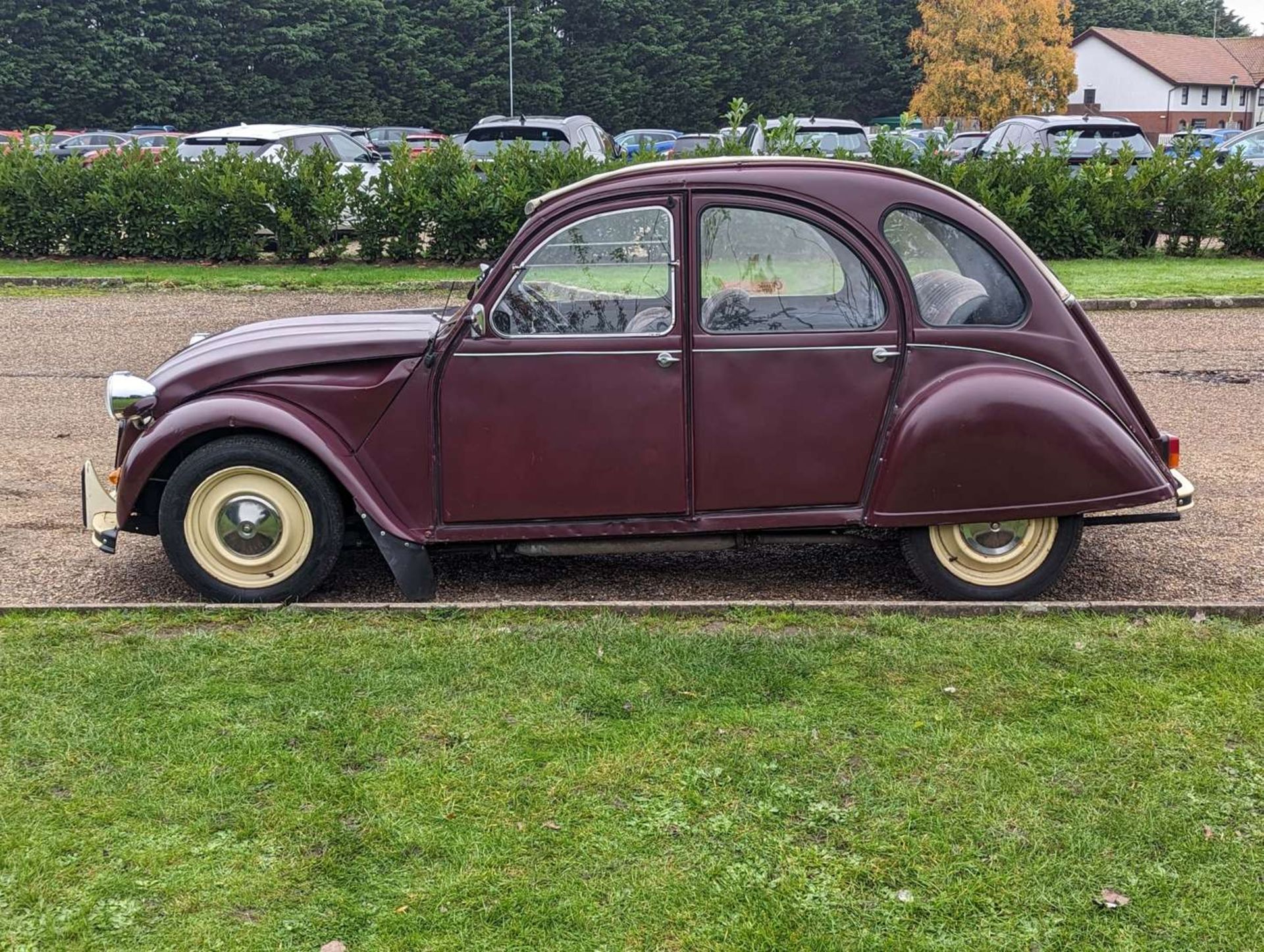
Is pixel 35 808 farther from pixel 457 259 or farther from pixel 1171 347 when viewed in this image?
pixel 457 259

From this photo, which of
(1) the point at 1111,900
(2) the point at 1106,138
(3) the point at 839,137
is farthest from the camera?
(3) the point at 839,137

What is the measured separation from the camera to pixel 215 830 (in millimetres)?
3691

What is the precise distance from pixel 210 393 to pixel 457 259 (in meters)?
11.6

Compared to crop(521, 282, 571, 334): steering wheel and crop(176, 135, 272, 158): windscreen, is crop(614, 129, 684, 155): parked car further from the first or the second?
crop(521, 282, 571, 334): steering wheel

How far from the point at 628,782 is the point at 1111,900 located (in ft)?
4.66

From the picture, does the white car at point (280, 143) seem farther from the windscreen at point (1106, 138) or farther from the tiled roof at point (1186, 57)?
the tiled roof at point (1186, 57)

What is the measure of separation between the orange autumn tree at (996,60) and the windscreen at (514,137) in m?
38.8

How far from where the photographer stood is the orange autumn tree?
53281mm

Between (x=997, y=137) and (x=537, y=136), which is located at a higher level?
(x=997, y=137)

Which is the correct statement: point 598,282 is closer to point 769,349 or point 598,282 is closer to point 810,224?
point 769,349

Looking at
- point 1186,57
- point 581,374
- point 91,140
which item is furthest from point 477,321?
point 1186,57

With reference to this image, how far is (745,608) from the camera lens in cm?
536

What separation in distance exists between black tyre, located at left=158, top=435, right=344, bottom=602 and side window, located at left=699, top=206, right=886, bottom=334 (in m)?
1.86

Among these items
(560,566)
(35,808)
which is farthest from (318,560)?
(35,808)
